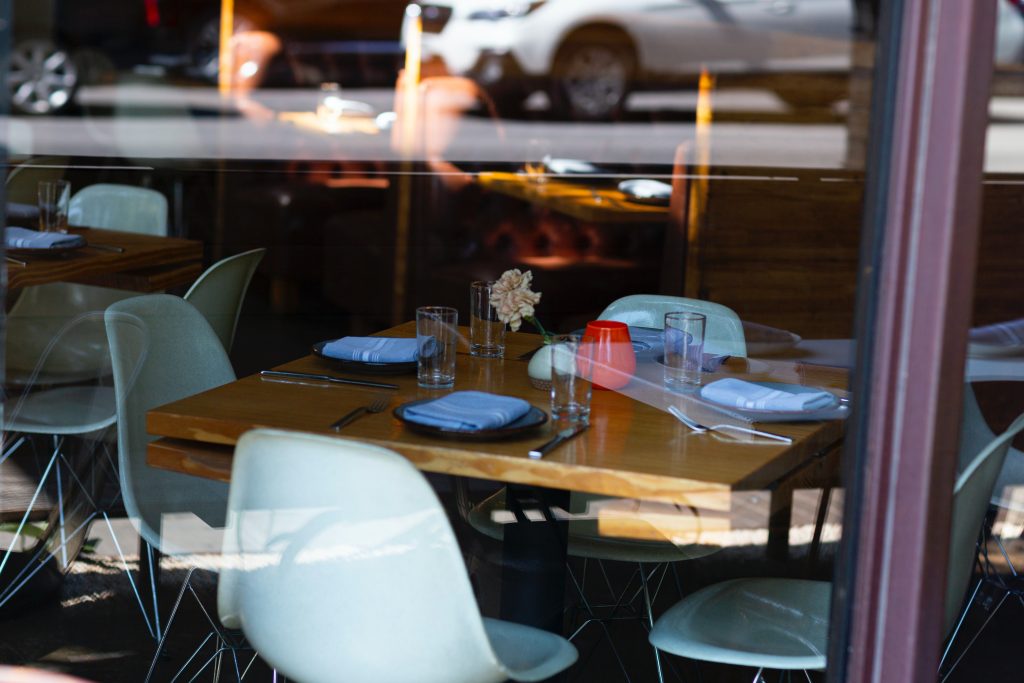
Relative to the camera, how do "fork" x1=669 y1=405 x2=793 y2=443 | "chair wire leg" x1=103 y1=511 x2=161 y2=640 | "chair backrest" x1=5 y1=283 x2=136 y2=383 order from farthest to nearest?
"chair backrest" x1=5 y1=283 x2=136 y2=383 → "chair wire leg" x1=103 y1=511 x2=161 y2=640 → "fork" x1=669 y1=405 x2=793 y2=443

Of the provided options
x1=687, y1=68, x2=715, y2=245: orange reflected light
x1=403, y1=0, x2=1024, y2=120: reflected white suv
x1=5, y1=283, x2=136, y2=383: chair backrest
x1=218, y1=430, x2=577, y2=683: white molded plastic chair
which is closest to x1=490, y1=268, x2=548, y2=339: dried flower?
x1=218, y1=430, x2=577, y2=683: white molded plastic chair

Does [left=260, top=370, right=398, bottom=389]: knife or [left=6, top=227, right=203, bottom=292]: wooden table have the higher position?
[left=6, top=227, right=203, bottom=292]: wooden table

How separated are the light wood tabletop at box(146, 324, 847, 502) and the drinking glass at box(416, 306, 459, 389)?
1.2 inches

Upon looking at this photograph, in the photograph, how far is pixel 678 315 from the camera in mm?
1981

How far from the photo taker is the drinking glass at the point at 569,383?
5.81 feet

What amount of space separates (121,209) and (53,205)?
2.33 feet

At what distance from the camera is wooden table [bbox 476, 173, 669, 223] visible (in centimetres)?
534

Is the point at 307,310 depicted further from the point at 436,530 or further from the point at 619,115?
the point at 436,530

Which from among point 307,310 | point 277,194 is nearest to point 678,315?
point 307,310

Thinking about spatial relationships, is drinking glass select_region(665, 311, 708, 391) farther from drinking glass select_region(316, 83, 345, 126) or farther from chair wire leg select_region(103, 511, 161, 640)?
drinking glass select_region(316, 83, 345, 126)

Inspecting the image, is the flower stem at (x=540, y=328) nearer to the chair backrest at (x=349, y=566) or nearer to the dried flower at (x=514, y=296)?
the dried flower at (x=514, y=296)

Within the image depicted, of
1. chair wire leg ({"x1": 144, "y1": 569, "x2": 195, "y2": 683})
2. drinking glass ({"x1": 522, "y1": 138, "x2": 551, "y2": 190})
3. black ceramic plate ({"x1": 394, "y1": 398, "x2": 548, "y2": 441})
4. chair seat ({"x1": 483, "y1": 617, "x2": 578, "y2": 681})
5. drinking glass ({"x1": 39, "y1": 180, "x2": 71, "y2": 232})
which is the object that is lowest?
chair wire leg ({"x1": 144, "y1": 569, "x2": 195, "y2": 683})

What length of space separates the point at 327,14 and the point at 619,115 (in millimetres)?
1642

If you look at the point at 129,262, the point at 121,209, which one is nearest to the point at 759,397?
the point at 129,262
